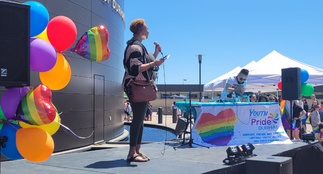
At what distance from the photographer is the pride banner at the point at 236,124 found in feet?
17.1

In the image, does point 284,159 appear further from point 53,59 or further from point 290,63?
point 290,63

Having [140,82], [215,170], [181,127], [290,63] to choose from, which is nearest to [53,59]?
[140,82]

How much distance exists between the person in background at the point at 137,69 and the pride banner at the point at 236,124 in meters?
1.85

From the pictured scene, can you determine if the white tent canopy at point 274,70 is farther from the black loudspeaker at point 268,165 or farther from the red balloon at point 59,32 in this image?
the red balloon at point 59,32

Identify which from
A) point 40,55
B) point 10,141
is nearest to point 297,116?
point 40,55

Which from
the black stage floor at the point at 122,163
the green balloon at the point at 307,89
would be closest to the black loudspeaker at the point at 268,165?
the black stage floor at the point at 122,163

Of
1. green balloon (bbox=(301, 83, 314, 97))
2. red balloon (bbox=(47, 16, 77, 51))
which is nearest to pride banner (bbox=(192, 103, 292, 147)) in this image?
red balloon (bbox=(47, 16, 77, 51))

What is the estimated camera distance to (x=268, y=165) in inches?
127

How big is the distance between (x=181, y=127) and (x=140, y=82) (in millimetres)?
2572

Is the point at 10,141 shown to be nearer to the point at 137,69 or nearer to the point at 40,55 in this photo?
the point at 40,55

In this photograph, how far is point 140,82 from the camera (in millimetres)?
3389

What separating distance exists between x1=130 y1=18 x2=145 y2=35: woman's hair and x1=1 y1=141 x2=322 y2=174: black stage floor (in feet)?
5.41

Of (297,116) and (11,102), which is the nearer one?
(11,102)

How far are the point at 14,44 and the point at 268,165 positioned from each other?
2879 mm
